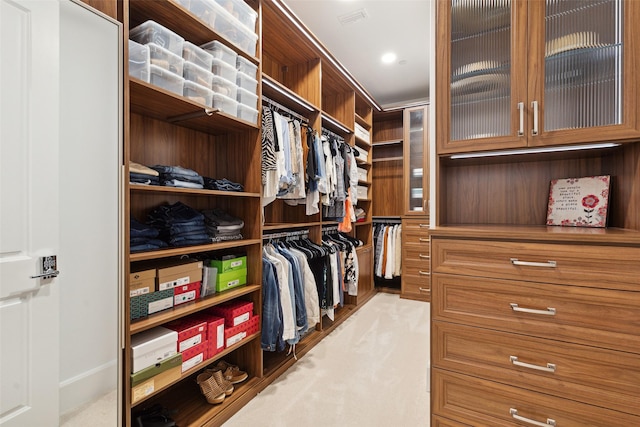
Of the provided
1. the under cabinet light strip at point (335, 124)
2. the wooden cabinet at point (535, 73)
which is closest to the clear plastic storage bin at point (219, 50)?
the wooden cabinet at point (535, 73)

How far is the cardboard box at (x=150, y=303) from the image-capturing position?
1.38 m

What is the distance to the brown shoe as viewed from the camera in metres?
1.74

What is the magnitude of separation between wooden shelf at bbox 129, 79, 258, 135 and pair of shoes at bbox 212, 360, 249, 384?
1.62 metres

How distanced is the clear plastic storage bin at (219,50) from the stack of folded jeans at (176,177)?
70 cm

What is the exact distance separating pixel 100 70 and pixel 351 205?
2.53m

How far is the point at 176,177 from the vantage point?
5.23 ft

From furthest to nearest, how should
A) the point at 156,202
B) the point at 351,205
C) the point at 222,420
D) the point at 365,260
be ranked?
the point at 365,260, the point at 351,205, the point at 156,202, the point at 222,420

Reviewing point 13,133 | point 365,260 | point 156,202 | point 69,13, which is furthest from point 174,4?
point 365,260

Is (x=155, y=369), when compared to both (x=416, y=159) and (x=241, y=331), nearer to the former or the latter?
(x=241, y=331)

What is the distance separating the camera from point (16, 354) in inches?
39.3

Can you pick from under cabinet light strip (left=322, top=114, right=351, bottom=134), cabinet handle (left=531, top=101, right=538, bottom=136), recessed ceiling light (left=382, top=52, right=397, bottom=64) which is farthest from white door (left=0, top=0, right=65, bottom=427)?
recessed ceiling light (left=382, top=52, right=397, bottom=64)

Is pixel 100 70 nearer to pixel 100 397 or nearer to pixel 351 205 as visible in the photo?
pixel 100 397

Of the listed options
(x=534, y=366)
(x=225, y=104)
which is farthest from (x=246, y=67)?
(x=534, y=366)

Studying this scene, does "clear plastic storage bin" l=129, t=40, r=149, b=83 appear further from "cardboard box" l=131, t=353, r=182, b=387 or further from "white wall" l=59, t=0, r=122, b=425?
"cardboard box" l=131, t=353, r=182, b=387
